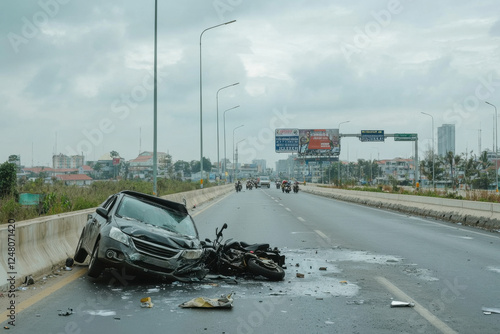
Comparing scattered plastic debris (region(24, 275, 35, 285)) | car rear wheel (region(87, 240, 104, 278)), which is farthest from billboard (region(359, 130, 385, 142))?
scattered plastic debris (region(24, 275, 35, 285))

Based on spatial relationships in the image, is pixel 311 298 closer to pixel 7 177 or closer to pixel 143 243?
pixel 143 243

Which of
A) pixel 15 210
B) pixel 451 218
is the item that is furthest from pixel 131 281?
pixel 451 218

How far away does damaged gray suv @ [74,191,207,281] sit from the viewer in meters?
8.09

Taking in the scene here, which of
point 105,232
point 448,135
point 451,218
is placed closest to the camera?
point 105,232

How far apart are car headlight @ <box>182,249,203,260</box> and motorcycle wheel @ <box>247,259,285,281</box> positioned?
945 mm

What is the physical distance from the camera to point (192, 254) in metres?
8.40

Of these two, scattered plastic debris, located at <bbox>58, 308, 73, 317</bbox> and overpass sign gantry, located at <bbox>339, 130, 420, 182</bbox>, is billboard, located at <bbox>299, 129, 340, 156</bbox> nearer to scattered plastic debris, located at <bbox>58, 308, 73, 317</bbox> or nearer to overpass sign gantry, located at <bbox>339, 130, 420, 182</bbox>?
overpass sign gantry, located at <bbox>339, 130, 420, 182</bbox>

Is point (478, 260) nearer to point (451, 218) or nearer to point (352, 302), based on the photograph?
point (352, 302)

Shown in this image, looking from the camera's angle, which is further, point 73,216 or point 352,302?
point 73,216

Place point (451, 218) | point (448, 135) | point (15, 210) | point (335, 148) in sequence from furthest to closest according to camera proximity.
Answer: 1. point (448, 135)
2. point (335, 148)
3. point (451, 218)
4. point (15, 210)

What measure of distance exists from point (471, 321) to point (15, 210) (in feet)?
41.8

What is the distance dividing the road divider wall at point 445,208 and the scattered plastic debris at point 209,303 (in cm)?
1448

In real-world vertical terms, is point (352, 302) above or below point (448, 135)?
below

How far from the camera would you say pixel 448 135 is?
11012 centimetres
